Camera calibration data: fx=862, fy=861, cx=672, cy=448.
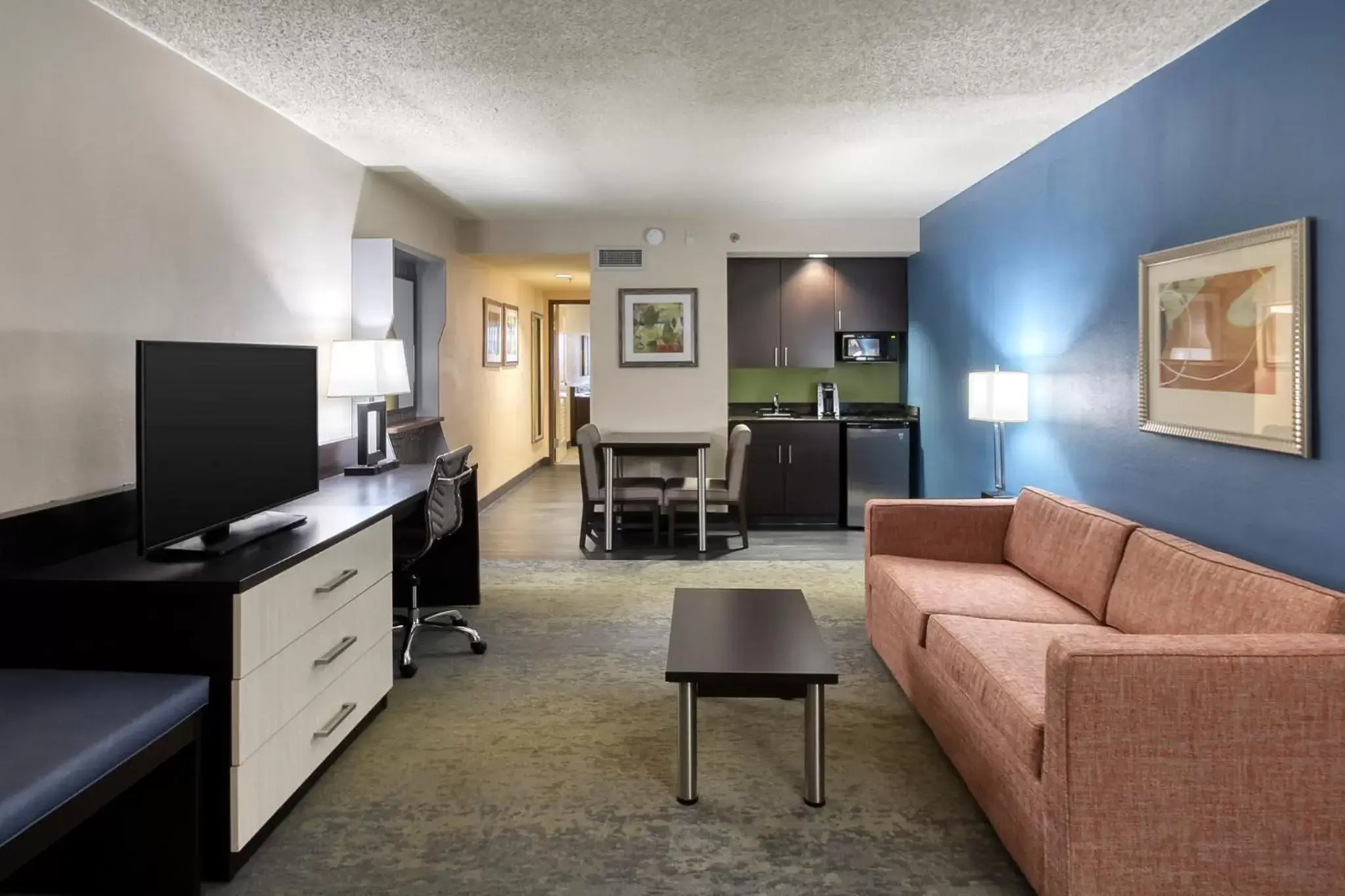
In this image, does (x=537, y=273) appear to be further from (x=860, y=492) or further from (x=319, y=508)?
(x=319, y=508)

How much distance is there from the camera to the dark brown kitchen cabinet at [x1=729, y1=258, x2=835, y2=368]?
22.2 feet

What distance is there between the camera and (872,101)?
3611mm

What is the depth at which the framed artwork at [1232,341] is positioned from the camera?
2422 millimetres

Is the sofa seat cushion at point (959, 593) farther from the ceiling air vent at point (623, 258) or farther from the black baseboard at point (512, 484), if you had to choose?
the black baseboard at point (512, 484)

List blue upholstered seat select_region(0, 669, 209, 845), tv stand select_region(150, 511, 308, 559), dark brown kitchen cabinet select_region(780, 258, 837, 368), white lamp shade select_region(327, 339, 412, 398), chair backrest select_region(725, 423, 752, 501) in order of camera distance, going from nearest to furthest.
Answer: blue upholstered seat select_region(0, 669, 209, 845), tv stand select_region(150, 511, 308, 559), white lamp shade select_region(327, 339, 412, 398), chair backrest select_region(725, 423, 752, 501), dark brown kitchen cabinet select_region(780, 258, 837, 368)

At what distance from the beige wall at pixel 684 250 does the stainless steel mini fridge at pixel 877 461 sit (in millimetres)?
1021

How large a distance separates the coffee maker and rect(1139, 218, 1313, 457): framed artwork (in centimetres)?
369

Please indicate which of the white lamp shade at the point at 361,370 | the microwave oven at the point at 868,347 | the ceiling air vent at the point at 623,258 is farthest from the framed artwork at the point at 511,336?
the white lamp shade at the point at 361,370

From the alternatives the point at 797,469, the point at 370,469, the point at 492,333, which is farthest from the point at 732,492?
the point at 492,333

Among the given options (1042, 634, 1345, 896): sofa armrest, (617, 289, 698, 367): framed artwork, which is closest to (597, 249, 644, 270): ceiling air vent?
(617, 289, 698, 367): framed artwork

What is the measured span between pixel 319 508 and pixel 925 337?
4620 millimetres

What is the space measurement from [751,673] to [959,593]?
110 centimetres

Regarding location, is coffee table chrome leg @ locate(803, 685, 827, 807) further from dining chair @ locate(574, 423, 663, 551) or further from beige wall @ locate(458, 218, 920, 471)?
beige wall @ locate(458, 218, 920, 471)

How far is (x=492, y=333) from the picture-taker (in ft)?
24.5
